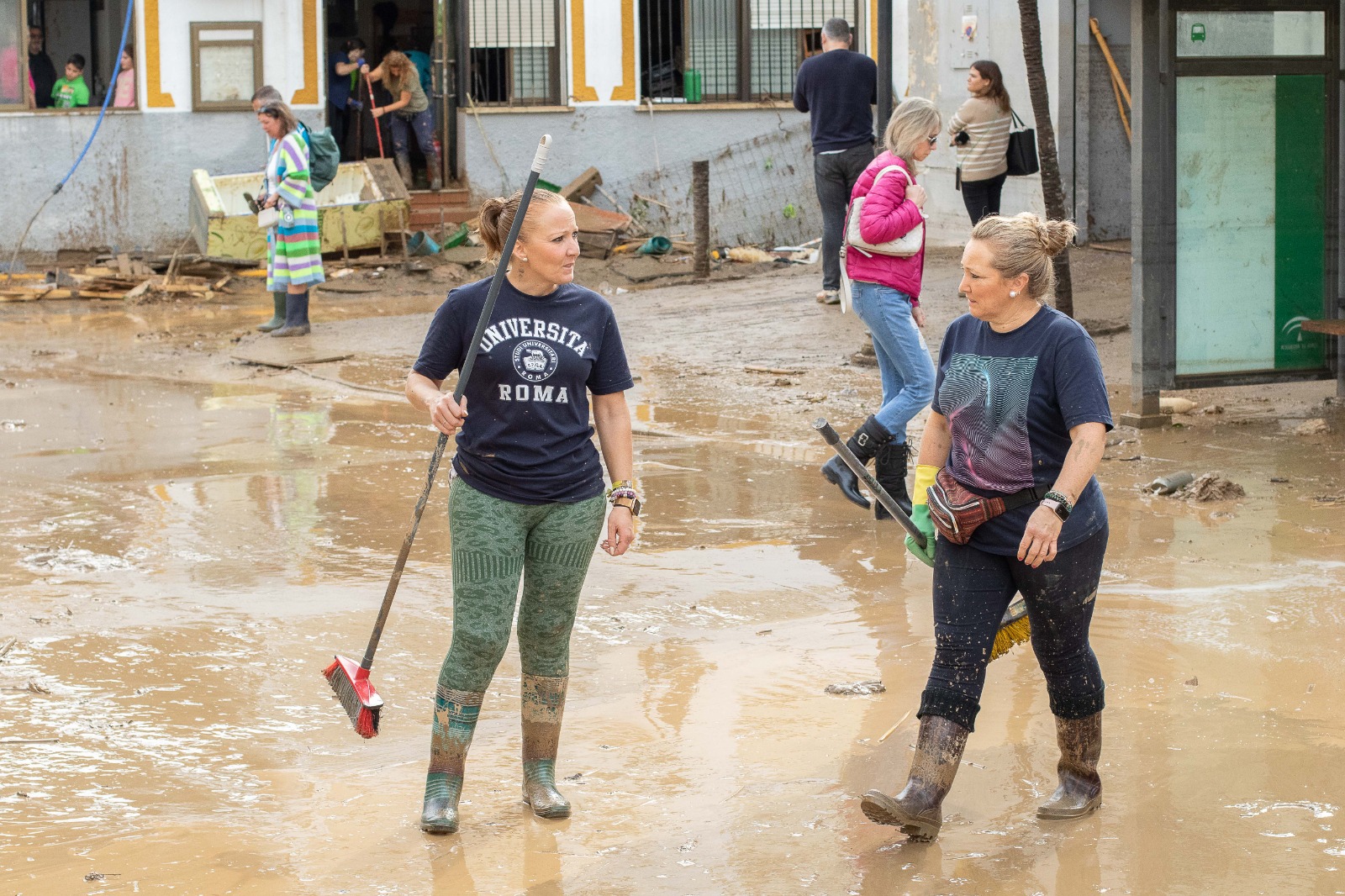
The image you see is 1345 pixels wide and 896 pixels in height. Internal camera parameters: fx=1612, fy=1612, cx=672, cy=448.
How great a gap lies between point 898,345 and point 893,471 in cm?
64

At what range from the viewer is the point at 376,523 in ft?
25.1

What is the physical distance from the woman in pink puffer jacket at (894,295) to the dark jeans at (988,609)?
3104 millimetres

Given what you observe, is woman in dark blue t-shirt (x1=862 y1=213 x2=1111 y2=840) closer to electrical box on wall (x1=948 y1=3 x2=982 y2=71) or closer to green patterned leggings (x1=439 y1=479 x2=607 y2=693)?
green patterned leggings (x1=439 y1=479 x2=607 y2=693)

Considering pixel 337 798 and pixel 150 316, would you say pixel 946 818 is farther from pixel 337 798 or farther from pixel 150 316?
pixel 150 316

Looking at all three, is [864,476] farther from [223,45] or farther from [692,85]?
[223,45]

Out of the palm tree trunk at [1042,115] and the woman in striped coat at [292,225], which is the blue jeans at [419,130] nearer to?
the woman in striped coat at [292,225]

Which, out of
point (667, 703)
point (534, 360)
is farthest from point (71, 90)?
point (534, 360)

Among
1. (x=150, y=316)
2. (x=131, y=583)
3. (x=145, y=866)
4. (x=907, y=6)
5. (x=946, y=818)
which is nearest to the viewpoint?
(x=145, y=866)

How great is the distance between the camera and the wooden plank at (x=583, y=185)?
19672mm

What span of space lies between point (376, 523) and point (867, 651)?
287cm

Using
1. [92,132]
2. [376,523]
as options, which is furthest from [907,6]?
[376,523]

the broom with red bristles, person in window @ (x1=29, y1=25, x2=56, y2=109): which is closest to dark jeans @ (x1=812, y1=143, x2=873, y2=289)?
the broom with red bristles

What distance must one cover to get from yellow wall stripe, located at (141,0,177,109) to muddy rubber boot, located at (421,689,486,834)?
16.7 meters

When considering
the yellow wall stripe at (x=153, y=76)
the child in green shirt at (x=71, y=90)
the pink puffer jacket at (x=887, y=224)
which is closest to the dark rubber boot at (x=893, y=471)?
the pink puffer jacket at (x=887, y=224)
